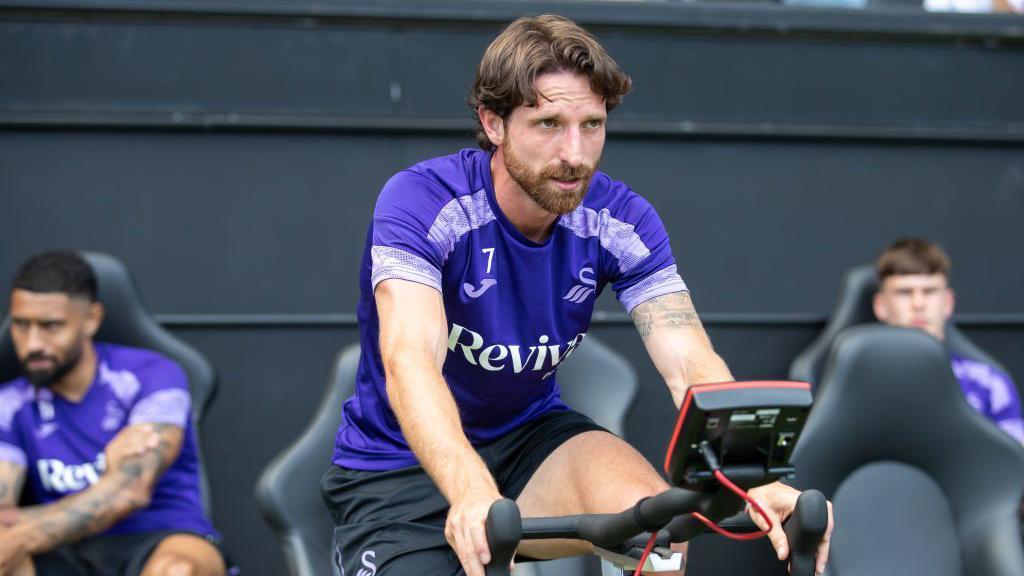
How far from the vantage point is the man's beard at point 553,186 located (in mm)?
2225

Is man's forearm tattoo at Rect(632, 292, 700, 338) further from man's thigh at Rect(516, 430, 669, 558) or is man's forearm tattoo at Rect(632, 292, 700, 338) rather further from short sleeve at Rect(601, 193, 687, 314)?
man's thigh at Rect(516, 430, 669, 558)

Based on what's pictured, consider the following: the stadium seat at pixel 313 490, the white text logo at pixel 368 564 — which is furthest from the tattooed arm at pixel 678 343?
the stadium seat at pixel 313 490

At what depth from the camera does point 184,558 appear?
3.51 meters

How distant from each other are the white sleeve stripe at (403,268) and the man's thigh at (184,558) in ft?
5.05

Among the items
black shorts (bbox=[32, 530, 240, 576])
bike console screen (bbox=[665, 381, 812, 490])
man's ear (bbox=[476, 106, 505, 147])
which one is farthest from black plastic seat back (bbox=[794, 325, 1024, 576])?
bike console screen (bbox=[665, 381, 812, 490])

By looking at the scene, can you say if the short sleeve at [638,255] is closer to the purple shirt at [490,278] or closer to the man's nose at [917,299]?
the purple shirt at [490,278]

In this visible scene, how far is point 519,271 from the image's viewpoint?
239 centimetres

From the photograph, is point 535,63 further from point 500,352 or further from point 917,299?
point 917,299

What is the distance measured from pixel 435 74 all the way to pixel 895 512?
2006mm

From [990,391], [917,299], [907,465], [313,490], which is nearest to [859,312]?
[917,299]

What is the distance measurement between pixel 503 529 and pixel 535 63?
2.90 feet

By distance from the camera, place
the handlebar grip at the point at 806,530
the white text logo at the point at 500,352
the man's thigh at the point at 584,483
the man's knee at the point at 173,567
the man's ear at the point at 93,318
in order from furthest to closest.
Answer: the man's ear at the point at 93,318 < the man's knee at the point at 173,567 < the white text logo at the point at 500,352 < the man's thigh at the point at 584,483 < the handlebar grip at the point at 806,530

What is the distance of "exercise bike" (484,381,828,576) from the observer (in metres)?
1.64

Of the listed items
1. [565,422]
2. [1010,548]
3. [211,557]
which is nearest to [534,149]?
[565,422]
